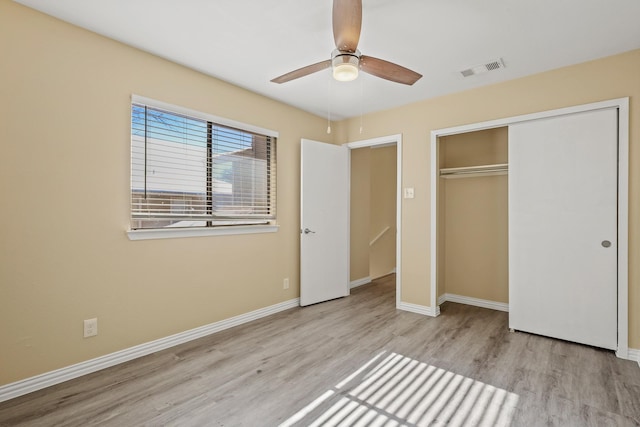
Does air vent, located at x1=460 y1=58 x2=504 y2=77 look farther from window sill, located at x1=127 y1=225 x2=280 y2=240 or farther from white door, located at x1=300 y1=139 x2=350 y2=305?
window sill, located at x1=127 y1=225 x2=280 y2=240

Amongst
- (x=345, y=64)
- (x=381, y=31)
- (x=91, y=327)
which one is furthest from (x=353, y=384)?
(x=381, y=31)

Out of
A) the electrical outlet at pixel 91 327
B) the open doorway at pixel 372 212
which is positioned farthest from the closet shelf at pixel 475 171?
the electrical outlet at pixel 91 327

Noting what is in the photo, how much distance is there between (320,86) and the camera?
3344mm

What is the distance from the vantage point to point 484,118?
3.32 meters

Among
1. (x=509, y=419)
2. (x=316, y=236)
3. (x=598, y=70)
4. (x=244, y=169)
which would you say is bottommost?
(x=509, y=419)

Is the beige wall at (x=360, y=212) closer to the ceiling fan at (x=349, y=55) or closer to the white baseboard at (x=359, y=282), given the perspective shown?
the white baseboard at (x=359, y=282)

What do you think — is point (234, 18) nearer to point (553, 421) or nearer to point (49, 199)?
point (49, 199)

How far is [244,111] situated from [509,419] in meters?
3.39

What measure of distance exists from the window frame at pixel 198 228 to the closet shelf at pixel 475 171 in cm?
218

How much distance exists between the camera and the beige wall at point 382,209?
19.2 feet

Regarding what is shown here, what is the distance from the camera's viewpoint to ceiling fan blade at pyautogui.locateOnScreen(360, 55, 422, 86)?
2.01 m

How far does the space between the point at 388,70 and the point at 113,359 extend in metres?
2.94

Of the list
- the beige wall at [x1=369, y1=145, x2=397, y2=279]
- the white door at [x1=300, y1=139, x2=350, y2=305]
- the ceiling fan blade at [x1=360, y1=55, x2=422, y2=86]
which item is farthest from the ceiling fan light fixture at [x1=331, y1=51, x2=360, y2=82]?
the beige wall at [x1=369, y1=145, x2=397, y2=279]

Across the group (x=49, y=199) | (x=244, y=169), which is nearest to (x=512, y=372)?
(x=244, y=169)
